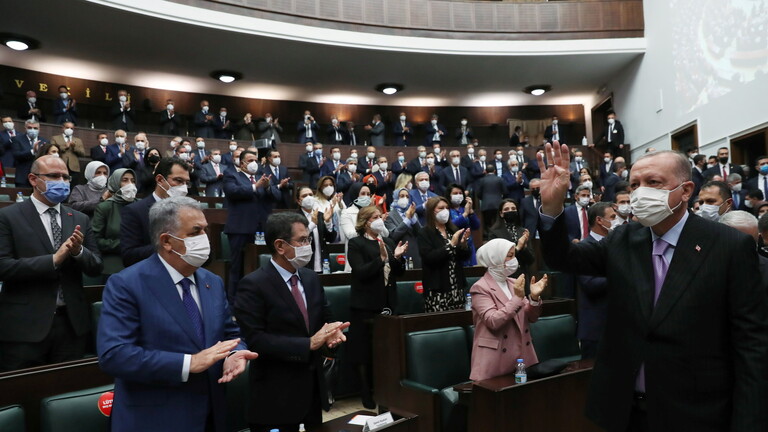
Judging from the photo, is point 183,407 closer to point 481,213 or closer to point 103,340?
point 103,340

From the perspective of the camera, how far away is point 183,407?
4.87 ft

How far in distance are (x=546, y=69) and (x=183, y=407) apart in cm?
1063

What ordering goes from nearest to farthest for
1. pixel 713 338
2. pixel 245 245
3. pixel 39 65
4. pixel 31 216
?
1. pixel 713 338
2. pixel 31 216
3. pixel 245 245
4. pixel 39 65

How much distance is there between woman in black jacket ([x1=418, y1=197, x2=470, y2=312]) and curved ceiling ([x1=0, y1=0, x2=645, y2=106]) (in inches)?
251

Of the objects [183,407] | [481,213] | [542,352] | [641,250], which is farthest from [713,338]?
[481,213]

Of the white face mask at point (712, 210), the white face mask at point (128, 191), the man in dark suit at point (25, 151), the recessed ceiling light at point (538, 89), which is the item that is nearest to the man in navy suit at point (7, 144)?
the man in dark suit at point (25, 151)

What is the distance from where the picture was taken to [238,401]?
2.11 m

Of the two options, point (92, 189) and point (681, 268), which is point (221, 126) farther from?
point (681, 268)

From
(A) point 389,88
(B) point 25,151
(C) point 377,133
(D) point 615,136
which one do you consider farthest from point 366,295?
(A) point 389,88

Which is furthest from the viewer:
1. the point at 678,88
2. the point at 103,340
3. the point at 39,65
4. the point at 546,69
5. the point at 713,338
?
the point at 546,69

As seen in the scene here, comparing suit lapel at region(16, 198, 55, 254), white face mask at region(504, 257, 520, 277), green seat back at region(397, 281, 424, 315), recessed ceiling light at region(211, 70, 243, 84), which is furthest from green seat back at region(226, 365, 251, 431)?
recessed ceiling light at region(211, 70, 243, 84)

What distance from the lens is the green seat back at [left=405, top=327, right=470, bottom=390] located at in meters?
2.69

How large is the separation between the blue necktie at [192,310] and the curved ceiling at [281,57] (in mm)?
7211

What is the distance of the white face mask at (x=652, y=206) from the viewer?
4.59ft
